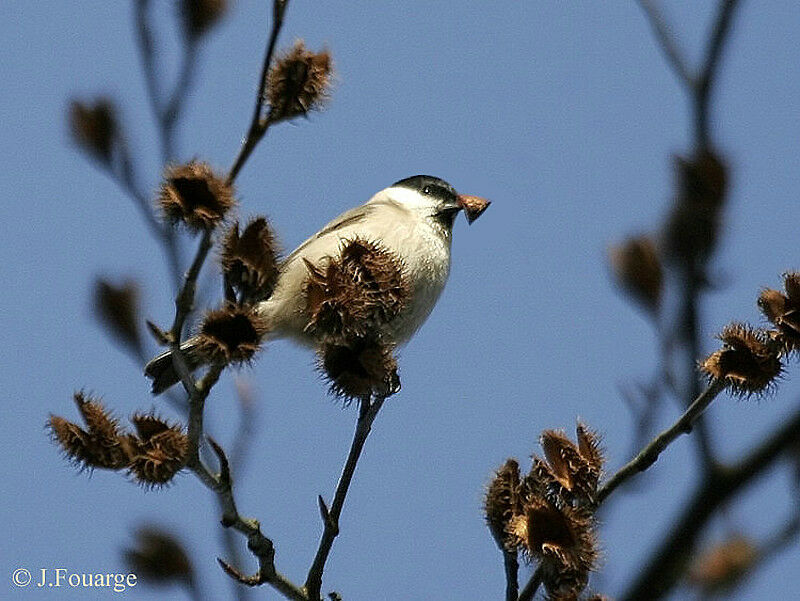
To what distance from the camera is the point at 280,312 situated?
4.02 m

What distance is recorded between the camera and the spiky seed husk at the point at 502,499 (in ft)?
7.73

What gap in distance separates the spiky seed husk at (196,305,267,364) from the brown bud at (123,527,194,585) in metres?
0.40

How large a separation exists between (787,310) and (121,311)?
1490mm

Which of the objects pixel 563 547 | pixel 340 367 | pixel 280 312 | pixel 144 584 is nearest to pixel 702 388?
pixel 563 547

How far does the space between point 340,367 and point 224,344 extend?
0.39m

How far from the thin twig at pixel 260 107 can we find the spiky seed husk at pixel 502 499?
0.89m

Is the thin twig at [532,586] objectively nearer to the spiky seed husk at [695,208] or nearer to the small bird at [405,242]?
the spiky seed husk at [695,208]

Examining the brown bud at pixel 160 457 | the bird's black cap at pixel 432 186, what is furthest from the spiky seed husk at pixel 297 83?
the bird's black cap at pixel 432 186

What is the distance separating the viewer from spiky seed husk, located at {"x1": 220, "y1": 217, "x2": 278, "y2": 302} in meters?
2.32

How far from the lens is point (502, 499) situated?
2371 mm

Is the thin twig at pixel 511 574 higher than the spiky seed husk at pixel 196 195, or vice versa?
the spiky seed husk at pixel 196 195

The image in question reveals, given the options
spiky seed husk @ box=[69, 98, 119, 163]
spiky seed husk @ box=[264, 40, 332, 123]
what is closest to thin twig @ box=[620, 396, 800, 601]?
spiky seed husk @ box=[264, 40, 332, 123]

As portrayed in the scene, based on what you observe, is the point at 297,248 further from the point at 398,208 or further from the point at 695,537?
the point at 695,537

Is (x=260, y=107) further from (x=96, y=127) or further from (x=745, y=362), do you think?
(x=745, y=362)
